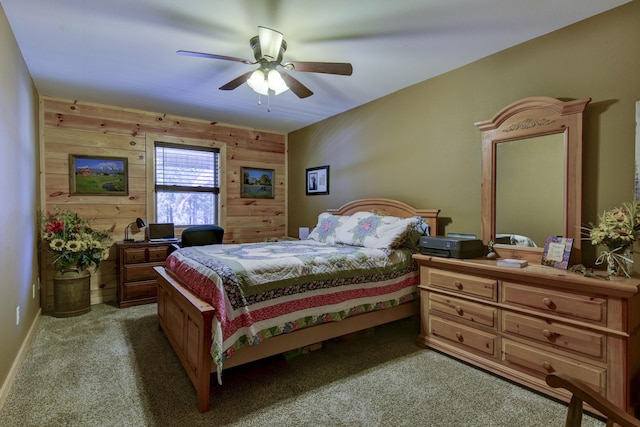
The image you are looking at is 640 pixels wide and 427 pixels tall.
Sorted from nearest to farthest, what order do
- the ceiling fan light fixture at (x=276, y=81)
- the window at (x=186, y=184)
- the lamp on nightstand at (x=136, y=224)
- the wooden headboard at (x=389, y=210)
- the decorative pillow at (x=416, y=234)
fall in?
1. the ceiling fan light fixture at (x=276, y=81)
2. the decorative pillow at (x=416, y=234)
3. the wooden headboard at (x=389, y=210)
4. the lamp on nightstand at (x=136, y=224)
5. the window at (x=186, y=184)

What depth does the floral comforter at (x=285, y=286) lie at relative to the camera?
1980 mm

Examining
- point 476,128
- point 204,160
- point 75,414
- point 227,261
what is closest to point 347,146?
point 476,128

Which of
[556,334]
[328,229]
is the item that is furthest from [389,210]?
[556,334]

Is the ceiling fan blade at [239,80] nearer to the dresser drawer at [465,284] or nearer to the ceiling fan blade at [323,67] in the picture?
the ceiling fan blade at [323,67]

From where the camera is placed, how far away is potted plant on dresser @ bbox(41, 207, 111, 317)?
11.5ft

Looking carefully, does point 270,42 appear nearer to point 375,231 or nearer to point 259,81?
point 259,81

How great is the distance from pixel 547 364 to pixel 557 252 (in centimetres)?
74

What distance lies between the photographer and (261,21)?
88.3 inches

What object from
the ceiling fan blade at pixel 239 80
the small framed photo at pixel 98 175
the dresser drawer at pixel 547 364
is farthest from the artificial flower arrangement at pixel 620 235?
the small framed photo at pixel 98 175

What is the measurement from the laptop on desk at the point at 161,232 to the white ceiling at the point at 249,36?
166 cm

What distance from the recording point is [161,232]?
4254 millimetres

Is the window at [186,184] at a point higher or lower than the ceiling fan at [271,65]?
lower

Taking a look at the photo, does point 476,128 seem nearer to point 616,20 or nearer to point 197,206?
point 616,20

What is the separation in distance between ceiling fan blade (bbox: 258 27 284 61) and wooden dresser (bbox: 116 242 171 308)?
8.78 feet
